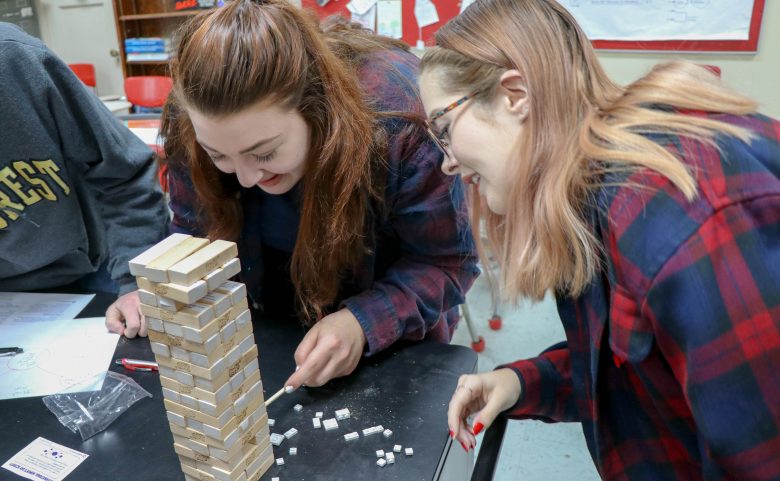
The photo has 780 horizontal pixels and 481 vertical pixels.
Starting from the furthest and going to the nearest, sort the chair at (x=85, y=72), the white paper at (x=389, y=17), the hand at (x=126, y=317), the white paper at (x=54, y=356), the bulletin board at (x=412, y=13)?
the chair at (x=85, y=72) → the white paper at (x=389, y=17) → the bulletin board at (x=412, y=13) → the hand at (x=126, y=317) → the white paper at (x=54, y=356)

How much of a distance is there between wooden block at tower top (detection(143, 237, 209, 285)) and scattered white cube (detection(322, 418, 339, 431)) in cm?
36

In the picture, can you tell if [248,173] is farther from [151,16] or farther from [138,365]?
[151,16]

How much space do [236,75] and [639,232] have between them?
624 millimetres

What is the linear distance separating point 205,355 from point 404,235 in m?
0.53

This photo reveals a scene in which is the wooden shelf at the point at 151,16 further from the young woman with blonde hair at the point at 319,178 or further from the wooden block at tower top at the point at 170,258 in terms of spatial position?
the wooden block at tower top at the point at 170,258

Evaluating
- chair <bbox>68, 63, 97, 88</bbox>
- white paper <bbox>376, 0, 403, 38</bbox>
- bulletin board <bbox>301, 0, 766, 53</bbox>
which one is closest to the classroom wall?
bulletin board <bbox>301, 0, 766, 53</bbox>

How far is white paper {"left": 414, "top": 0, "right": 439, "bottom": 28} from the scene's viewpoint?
3.10 metres

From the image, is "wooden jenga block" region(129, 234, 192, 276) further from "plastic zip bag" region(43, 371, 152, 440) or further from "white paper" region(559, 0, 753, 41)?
"white paper" region(559, 0, 753, 41)

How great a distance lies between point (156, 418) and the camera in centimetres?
99

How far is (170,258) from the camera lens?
77cm

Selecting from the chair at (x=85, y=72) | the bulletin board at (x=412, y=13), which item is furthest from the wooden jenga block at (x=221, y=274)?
the chair at (x=85, y=72)

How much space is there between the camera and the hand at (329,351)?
102 centimetres

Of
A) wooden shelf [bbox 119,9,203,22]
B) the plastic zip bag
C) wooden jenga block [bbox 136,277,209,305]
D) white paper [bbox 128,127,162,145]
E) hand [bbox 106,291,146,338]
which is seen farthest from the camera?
wooden shelf [bbox 119,9,203,22]

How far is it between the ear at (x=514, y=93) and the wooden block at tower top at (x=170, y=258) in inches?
17.5
